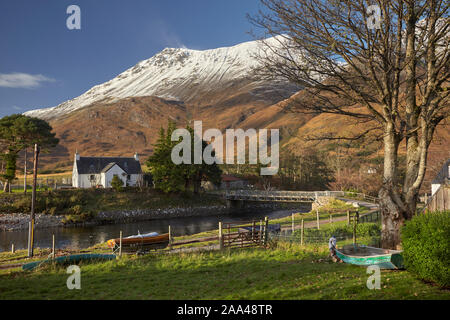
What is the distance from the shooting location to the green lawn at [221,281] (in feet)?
25.3

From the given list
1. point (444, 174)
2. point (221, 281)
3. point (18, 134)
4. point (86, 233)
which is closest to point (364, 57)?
point (221, 281)

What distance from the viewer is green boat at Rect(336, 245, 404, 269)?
30.9 ft

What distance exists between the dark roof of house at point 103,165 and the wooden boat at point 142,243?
42719mm

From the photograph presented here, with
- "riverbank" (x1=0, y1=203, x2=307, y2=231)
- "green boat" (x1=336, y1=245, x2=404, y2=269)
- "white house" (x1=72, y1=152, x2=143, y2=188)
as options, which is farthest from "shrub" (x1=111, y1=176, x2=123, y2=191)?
"green boat" (x1=336, y1=245, x2=404, y2=269)

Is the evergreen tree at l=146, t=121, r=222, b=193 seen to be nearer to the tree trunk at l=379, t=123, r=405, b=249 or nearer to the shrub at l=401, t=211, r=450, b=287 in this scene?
the tree trunk at l=379, t=123, r=405, b=249

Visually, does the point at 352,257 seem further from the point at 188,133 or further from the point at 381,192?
the point at 188,133

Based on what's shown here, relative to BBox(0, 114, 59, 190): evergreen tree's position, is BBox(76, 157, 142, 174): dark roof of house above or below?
below

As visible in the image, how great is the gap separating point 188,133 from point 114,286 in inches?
2058

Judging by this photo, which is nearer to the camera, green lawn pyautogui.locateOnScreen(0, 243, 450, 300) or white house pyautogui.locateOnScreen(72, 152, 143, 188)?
green lawn pyautogui.locateOnScreen(0, 243, 450, 300)

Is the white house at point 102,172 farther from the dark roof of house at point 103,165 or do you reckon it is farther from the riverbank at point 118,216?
the riverbank at point 118,216

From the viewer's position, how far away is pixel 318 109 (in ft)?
40.2

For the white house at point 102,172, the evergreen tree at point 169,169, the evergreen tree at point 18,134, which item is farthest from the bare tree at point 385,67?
the white house at point 102,172

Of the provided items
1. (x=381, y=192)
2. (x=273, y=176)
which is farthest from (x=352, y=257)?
(x=273, y=176)

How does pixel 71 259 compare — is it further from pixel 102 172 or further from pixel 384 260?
pixel 102 172
